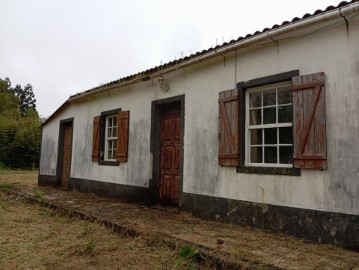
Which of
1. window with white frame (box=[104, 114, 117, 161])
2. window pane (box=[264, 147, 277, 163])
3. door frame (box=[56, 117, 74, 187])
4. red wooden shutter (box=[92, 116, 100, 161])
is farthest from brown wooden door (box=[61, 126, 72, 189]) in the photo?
window pane (box=[264, 147, 277, 163])

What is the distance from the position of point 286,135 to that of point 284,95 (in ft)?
2.25

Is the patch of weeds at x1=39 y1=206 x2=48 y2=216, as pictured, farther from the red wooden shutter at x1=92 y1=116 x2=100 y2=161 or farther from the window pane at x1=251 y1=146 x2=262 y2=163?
the window pane at x1=251 y1=146 x2=262 y2=163

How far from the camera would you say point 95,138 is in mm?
10219

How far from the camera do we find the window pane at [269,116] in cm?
566

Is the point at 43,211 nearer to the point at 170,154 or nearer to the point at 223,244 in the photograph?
the point at 170,154

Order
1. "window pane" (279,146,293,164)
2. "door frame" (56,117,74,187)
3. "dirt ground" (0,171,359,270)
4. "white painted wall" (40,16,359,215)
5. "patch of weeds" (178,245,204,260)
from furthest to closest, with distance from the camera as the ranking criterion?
"door frame" (56,117,74,187) < "window pane" (279,146,293,164) < "white painted wall" (40,16,359,215) < "patch of weeds" (178,245,204,260) < "dirt ground" (0,171,359,270)

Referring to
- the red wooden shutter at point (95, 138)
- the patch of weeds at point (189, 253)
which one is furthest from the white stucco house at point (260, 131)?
the patch of weeds at point (189, 253)

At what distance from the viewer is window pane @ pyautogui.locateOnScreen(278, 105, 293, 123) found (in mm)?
5410

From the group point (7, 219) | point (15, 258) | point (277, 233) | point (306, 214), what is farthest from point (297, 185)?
point (7, 219)

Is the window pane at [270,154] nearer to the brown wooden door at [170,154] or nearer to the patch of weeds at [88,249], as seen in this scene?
the brown wooden door at [170,154]

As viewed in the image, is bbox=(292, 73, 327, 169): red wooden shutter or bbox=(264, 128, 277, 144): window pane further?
bbox=(264, 128, 277, 144): window pane

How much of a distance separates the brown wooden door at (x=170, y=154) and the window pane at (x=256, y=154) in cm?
208

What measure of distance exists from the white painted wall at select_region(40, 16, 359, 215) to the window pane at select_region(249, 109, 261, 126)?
645mm

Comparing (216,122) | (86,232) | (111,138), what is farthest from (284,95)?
(111,138)
